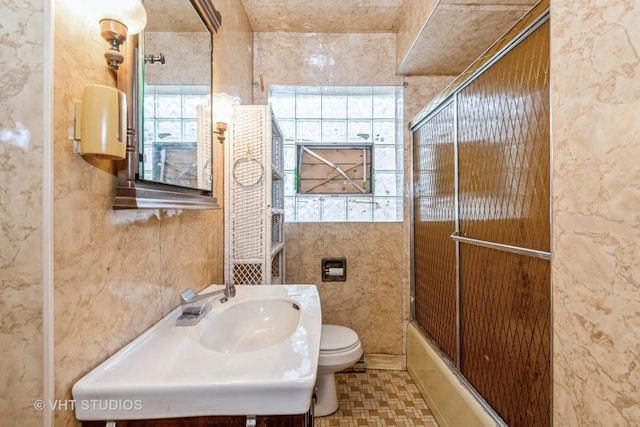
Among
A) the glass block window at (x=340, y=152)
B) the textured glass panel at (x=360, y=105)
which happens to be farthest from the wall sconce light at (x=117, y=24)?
the textured glass panel at (x=360, y=105)

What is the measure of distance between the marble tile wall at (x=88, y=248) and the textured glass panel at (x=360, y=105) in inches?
77.2

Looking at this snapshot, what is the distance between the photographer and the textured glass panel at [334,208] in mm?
2547

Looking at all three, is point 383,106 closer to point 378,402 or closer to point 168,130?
point 168,130

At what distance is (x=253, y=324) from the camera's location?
1.37 metres

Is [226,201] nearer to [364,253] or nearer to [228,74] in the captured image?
[228,74]

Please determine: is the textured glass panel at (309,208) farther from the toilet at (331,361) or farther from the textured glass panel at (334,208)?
the toilet at (331,361)

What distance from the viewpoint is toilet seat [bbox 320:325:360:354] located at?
71.6 inches

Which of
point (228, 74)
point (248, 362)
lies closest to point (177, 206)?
point (248, 362)

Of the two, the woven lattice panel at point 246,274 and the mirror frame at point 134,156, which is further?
the woven lattice panel at point 246,274

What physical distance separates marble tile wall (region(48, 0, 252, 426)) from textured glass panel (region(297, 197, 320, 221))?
1.53 meters

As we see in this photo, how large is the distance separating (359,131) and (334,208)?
688mm

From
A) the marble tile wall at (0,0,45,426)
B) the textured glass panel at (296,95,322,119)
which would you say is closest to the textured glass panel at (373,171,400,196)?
the textured glass panel at (296,95,322,119)

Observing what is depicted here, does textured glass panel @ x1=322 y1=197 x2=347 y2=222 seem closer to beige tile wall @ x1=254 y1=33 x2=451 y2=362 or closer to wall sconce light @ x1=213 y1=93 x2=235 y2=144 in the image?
beige tile wall @ x1=254 y1=33 x2=451 y2=362

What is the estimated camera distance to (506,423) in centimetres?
120
